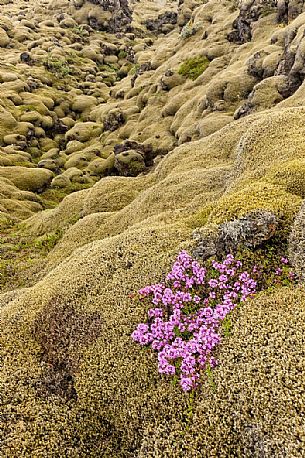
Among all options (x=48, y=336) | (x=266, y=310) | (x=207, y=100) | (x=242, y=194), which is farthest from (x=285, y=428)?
(x=207, y=100)

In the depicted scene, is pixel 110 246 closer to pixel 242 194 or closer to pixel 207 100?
pixel 242 194

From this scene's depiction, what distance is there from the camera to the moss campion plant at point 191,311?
395 inches

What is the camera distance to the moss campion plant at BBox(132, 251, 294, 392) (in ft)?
32.9

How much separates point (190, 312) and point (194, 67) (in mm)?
62841

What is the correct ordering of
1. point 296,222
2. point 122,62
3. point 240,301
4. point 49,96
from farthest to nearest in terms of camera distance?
point 122,62 < point 49,96 < point 296,222 < point 240,301

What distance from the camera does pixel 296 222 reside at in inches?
484

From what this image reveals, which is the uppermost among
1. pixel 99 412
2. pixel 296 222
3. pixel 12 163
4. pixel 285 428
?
pixel 296 222

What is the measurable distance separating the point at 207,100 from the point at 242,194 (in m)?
40.5

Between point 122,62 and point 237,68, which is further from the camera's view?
point 122,62

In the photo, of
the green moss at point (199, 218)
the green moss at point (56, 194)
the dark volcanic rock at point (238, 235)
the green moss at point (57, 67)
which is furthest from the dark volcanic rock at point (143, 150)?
the green moss at point (57, 67)

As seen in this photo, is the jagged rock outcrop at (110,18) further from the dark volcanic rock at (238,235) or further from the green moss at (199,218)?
the dark volcanic rock at (238,235)

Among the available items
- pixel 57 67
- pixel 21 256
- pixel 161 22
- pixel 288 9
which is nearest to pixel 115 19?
pixel 161 22

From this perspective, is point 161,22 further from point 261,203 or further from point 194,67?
point 261,203

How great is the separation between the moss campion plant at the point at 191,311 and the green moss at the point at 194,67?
58.6m
